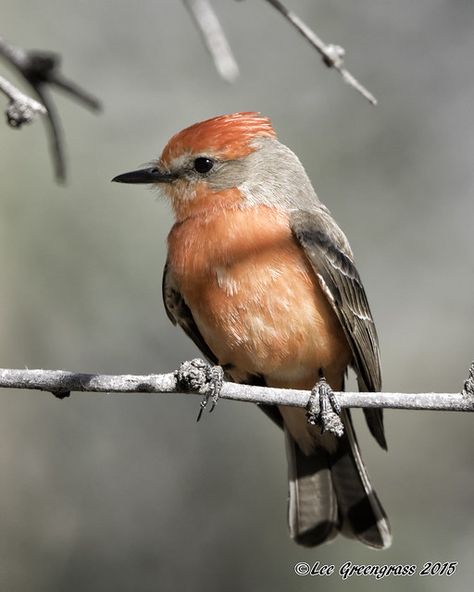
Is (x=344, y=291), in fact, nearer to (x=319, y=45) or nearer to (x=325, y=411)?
(x=325, y=411)

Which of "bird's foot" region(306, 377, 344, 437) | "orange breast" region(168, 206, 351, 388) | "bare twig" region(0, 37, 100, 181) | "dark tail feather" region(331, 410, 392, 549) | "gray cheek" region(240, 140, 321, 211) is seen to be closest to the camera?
"bare twig" region(0, 37, 100, 181)

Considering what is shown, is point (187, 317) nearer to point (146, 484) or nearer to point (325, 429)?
point (325, 429)

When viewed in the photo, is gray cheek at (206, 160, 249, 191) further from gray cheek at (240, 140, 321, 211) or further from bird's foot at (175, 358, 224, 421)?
bird's foot at (175, 358, 224, 421)

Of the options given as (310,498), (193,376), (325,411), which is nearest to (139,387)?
(193,376)

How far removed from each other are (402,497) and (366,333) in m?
2.25

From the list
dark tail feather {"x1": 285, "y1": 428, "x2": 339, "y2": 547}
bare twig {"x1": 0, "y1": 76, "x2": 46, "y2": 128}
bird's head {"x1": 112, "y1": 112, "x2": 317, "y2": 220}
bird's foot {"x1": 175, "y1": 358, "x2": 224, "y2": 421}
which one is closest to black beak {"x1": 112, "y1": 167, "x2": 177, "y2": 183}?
bird's head {"x1": 112, "y1": 112, "x2": 317, "y2": 220}

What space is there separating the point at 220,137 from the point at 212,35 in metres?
3.52

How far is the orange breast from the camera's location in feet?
16.2

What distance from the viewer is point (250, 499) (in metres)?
7.21

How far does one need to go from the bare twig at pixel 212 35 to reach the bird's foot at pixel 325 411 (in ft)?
8.51

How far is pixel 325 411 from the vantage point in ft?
14.5

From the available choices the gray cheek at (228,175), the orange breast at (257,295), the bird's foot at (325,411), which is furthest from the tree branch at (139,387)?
the gray cheek at (228,175)

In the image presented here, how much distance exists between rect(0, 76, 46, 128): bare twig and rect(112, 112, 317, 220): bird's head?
3284 mm

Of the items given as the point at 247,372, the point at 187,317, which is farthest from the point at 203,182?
the point at 247,372
